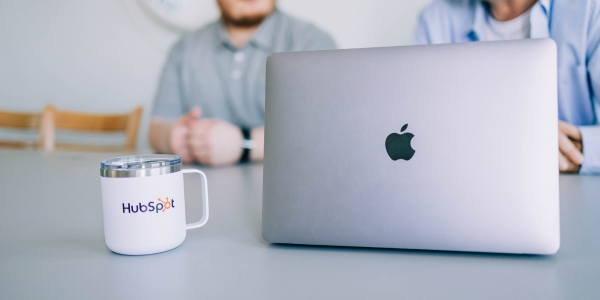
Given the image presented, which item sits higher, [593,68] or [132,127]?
[593,68]

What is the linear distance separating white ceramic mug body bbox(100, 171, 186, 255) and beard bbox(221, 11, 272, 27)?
1.88 metres

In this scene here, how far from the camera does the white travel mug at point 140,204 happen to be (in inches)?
14.3

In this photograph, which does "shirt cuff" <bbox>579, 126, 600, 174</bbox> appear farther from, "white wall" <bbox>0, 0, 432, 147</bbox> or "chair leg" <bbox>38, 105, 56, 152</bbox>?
"chair leg" <bbox>38, 105, 56, 152</bbox>

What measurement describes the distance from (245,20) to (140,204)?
1927 mm

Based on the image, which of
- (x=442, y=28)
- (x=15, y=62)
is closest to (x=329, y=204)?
(x=442, y=28)

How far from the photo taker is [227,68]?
7.06ft

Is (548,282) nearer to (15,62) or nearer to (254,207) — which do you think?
(254,207)

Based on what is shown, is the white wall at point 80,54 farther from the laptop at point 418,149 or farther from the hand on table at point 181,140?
the laptop at point 418,149

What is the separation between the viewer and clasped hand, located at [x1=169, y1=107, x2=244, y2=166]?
1.22 meters

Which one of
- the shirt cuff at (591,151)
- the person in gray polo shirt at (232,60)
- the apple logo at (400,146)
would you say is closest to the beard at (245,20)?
the person in gray polo shirt at (232,60)

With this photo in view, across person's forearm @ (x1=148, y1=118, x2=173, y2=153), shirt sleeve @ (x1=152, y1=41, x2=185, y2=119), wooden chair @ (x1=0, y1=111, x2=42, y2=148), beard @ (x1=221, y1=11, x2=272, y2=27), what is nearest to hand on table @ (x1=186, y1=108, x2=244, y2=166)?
person's forearm @ (x1=148, y1=118, x2=173, y2=153)

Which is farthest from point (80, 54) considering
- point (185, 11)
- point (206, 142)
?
point (206, 142)

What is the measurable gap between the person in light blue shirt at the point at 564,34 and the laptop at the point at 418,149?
0.74m

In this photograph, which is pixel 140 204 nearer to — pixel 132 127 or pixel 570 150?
pixel 570 150
